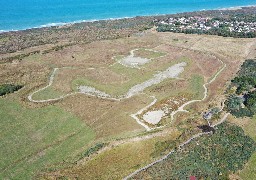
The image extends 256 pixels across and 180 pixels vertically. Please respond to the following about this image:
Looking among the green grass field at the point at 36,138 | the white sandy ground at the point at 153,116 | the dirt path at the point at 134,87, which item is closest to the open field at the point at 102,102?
the green grass field at the point at 36,138

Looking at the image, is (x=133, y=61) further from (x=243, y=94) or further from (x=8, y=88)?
(x=8, y=88)

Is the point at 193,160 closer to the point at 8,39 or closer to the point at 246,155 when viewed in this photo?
the point at 246,155

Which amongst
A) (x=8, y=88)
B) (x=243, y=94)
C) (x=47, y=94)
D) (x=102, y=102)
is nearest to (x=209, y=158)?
(x=102, y=102)

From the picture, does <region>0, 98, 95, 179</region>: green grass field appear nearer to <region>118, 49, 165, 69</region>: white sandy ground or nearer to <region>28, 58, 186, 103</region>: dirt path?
<region>28, 58, 186, 103</region>: dirt path

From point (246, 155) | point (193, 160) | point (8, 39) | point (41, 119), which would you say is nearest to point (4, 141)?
point (41, 119)

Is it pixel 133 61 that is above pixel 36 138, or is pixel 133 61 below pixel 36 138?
above

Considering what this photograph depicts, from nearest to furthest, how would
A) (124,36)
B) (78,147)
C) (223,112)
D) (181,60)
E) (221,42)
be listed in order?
(78,147), (223,112), (181,60), (221,42), (124,36)
